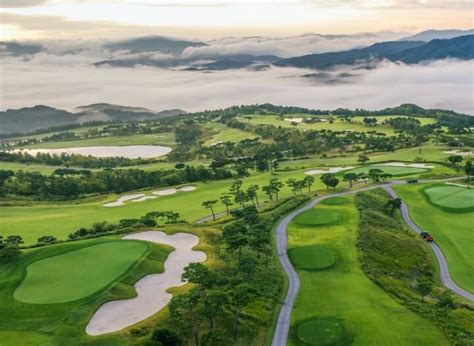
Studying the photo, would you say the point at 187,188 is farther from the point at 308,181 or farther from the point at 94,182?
the point at 308,181

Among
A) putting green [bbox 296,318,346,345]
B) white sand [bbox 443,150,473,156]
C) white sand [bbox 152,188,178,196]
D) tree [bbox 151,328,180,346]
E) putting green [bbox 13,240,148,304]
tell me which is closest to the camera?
tree [bbox 151,328,180,346]

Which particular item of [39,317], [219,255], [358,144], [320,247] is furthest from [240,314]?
[358,144]

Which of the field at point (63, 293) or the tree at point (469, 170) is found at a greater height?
the field at point (63, 293)

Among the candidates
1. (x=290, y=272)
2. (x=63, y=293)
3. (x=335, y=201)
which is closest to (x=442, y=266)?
(x=290, y=272)

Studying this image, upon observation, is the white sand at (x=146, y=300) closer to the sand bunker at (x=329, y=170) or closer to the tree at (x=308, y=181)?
the tree at (x=308, y=181)

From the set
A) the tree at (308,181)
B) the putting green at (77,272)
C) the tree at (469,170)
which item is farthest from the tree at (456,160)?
the putting green at (77,272)

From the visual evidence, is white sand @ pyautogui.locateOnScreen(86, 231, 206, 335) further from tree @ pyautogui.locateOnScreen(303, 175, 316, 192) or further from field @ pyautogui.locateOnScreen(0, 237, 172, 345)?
tree @ pyautogui.locateOnScreen(303, 175, 316, 192)

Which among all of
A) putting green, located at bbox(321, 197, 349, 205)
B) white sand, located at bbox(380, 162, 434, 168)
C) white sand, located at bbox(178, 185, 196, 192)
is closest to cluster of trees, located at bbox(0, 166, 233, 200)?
white sand, located at bbox(178, 185, 196, 192)
